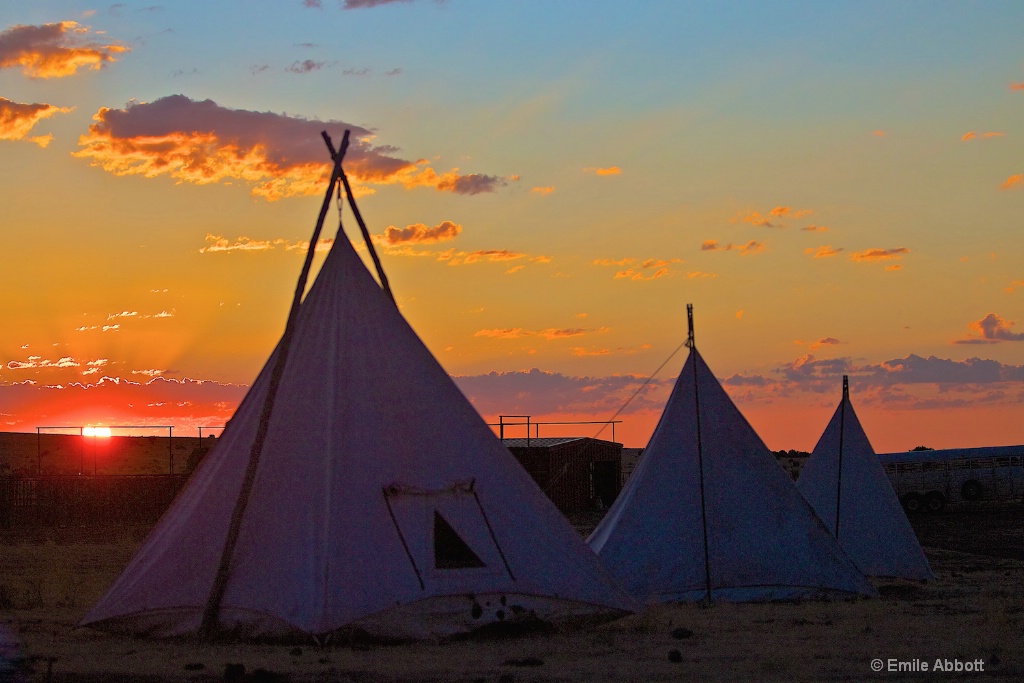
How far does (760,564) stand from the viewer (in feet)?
57.1

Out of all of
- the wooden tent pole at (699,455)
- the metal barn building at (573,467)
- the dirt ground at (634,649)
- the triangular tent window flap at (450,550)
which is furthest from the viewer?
the metal barn building at (573,467)

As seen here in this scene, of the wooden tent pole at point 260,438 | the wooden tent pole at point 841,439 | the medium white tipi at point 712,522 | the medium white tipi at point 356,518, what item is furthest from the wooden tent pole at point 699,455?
the wooden tent pole at point 260,438

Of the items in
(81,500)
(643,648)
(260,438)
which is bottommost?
(643,648)

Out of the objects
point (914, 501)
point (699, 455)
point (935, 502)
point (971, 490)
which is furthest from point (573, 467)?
point (699, 455)

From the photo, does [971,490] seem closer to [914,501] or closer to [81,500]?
[914,501]

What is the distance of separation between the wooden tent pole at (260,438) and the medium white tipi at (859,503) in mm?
12079

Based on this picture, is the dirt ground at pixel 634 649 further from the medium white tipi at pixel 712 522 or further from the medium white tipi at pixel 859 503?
the medium white tipi at pixel 859 503

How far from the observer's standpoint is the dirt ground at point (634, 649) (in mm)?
11242

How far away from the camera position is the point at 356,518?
12977 millimetres

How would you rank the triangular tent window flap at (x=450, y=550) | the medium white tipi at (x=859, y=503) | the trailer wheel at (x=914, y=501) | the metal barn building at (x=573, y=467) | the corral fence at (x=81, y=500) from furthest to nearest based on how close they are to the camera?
the trailer wheel at (x=914, y=501) → the metal barn building at (x=573, y=467) → the corral fence at (x=81, y=500) → the medium white tipi at (x=859, y=503) → the triangular tent window flap at (x=450, y=550)

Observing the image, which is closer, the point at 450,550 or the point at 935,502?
the point at 450,550

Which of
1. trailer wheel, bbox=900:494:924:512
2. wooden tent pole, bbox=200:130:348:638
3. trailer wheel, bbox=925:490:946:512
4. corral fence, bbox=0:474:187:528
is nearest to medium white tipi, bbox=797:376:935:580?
wooden tent pole, bbox=200:130:348:638

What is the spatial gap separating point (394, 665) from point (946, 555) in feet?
66.6

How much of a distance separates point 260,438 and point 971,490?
145 ft
